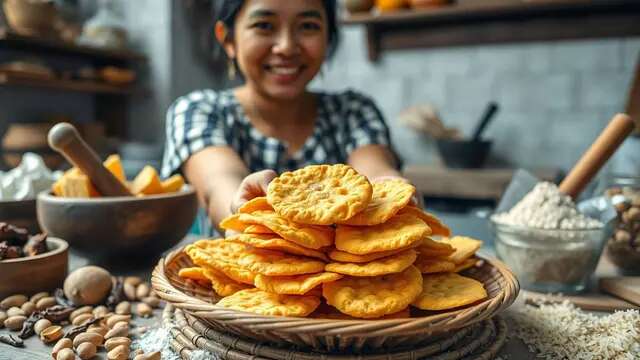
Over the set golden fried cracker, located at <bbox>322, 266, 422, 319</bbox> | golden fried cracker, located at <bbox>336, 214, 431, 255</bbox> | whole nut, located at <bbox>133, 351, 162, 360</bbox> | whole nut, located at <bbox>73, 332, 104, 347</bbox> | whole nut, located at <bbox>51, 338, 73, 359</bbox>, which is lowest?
whole nut, located at <bbox>51, 338, 73, 359</bbox>

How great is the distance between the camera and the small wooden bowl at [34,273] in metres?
0.69

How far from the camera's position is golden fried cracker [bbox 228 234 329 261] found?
0.54m

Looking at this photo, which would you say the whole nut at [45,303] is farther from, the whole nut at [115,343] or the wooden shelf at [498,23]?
the wooden shelf at [498,23]

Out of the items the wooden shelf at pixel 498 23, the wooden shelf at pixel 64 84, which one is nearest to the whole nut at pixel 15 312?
the wooden shelf at pixel 64 84

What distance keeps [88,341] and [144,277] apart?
0.29 meters

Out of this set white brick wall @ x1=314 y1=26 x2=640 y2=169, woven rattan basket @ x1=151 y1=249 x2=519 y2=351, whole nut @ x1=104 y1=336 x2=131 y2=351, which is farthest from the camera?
white brick wall @ x1=314 y1=26 x2=640 y2=169

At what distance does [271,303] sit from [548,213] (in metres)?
0.49

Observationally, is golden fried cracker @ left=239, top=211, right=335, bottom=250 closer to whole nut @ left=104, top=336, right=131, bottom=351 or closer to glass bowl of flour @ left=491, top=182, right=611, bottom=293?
whole nut @ left=104, top=336, right=131, bottom=351

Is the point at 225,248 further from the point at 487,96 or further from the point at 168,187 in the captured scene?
the point at 487,96

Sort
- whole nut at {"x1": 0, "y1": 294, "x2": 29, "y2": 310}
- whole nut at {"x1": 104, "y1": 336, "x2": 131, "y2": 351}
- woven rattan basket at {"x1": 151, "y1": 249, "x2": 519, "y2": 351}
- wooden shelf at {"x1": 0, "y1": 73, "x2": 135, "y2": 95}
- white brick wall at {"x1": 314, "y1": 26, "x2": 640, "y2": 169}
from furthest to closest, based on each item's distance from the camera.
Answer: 1. white brick wall at {"x1": 314, "y1": 26, "x2": 640, "y2": 169}
2. wooden shelf at {"x1": 0, "y1": 73, "x2": 135, "y2": 95}
3. whole nut at {"x1": 0, "y1": 294, "x2": 29, "y2": 310}
4. whole nut at {"x1": 104, "y1": 336, "x2": 131, "y2": 351}
5. woven rattan basket at {"x1": 151, "y1": 249, "x2": 519, "y2": 351}

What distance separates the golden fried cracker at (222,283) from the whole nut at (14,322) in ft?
0.73

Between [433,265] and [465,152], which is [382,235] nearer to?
[433,265]

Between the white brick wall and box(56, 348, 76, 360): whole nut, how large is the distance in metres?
2.53

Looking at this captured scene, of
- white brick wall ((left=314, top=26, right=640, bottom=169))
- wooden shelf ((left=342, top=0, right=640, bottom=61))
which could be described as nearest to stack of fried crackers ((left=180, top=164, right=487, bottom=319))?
wooden shelf ((left=342, top=0, right=640, bottom=61))
